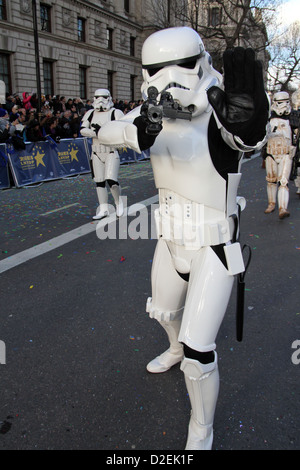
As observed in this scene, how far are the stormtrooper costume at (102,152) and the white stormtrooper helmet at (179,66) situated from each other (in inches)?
180

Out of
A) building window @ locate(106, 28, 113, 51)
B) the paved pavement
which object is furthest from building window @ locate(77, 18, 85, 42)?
the paved pavement

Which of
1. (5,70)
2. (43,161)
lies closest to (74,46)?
(5,70)

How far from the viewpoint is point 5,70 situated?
76.3 feet

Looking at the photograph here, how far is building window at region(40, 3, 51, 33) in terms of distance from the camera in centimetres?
2489

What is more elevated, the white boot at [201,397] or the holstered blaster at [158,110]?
the holstered blaster at [158,110]

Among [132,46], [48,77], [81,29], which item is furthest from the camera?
[132,46]

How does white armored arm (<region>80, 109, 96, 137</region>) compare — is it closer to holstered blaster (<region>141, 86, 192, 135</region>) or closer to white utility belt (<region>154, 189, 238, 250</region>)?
white utility belt (<region>154, 189, 238, 250</region>)

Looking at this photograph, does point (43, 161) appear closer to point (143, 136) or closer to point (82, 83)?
point (143, 136)

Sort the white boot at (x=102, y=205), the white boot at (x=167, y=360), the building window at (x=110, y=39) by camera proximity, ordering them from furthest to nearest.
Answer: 1. the building window at (x=110, y=39)
2. the white boot at (x=102, y=205)
3. the white boot at (x=167, y=360)

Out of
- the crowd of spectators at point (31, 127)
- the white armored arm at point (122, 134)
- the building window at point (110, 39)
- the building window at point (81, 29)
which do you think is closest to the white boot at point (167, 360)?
the white armored arm at point (122, 134)

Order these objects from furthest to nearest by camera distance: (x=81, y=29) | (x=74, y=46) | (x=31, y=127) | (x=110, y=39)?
1. (x=110, y=39)
2. (x=81, y=29)
3. (x=74, y=46)
4. (x=31, y=127)

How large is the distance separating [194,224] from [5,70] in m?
24.9

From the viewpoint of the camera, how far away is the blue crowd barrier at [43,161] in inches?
389

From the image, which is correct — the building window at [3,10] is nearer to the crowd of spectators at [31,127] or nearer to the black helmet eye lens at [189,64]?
the crowd of spectators at [31,127]
